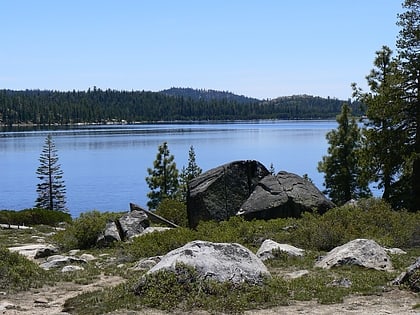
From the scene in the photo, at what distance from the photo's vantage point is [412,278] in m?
11.3

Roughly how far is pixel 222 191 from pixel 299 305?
45.8 feet

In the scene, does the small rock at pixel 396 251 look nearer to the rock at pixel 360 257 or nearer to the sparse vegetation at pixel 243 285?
the sparse vegetation at pixel 243 285

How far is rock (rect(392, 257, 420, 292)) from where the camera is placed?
36.7 feet

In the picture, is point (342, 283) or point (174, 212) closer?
point (342, 283)

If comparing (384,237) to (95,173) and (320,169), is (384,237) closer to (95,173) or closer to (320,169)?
(320,169)

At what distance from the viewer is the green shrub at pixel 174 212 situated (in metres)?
27.2

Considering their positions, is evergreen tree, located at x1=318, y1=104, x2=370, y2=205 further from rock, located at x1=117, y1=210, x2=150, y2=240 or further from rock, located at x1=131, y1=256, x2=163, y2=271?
rock, located at x1=131, y1=256, x2=163, y2=271

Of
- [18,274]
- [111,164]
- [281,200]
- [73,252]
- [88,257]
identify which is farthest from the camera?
[111,164]

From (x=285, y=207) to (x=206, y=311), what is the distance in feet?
43.1

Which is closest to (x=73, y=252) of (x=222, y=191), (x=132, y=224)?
(x=132, y=224)

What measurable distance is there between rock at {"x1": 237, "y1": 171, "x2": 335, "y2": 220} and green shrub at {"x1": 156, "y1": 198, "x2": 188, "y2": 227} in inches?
182

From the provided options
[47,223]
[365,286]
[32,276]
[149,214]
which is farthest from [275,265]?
[47,223]

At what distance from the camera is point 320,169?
46.1 metres

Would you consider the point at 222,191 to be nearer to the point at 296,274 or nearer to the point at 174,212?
the point at 174,212
